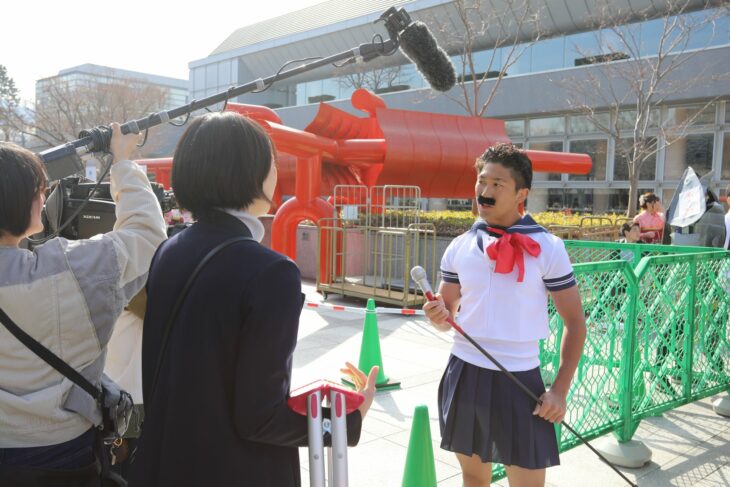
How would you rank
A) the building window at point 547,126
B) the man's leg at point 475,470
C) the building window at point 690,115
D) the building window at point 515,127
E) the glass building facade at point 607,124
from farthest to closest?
the building window at point 515,127, the building window at point 547,126, the building window at point 690,115, the glass building facade at point 607,124, the man's leg at point 475,470

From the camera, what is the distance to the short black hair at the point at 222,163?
1535 millimetres

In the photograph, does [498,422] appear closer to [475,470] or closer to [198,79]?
[475,470]

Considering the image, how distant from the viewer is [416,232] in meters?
8.95

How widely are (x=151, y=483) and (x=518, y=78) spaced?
2304 centimetres

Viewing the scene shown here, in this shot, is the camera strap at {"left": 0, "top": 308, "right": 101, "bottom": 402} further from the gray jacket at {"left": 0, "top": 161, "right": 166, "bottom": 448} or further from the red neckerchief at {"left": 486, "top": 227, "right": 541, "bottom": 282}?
the red neckerchief at {"left": 486, "top": 227, "right": 541, "bottom": 282}

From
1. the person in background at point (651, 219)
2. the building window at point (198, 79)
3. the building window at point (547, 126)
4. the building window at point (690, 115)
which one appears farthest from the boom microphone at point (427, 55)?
the building window at point (198, 79)

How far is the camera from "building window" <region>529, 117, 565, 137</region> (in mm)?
22562

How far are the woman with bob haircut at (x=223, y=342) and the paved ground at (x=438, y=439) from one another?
88.7 inches

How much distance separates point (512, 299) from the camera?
2.37m

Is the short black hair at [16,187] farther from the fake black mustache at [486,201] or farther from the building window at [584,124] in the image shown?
the building window at [584,124]

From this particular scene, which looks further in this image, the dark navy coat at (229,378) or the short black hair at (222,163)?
the short black hair at (222,163)

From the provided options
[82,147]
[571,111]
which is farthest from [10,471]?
[571,111]

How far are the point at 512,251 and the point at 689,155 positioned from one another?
20.3 metres

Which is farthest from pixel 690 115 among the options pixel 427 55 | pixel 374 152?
pixel 427 55
